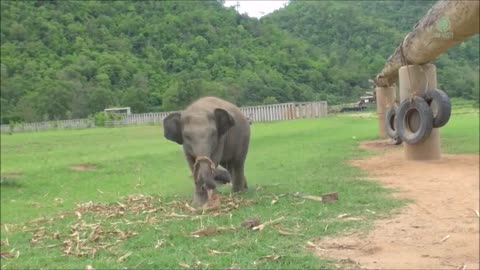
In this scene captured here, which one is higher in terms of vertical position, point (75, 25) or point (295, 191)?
point (75, 25)

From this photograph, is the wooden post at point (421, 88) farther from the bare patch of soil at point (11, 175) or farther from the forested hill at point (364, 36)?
the bare patch of soil at point (11, 175)

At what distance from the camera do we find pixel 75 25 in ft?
204

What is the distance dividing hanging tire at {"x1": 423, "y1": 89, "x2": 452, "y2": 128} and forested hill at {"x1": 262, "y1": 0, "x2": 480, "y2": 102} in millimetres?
3631

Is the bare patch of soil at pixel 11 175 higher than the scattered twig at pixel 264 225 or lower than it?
lower

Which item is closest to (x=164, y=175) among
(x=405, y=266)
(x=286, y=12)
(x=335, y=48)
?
(x=286, y=12)

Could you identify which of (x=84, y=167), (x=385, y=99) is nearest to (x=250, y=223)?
(x=84, y=167)

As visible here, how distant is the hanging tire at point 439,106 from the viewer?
12.3 meters

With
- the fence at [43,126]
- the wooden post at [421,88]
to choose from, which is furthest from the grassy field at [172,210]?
the fence at [43,126]

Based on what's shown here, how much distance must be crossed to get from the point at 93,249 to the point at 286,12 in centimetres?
679

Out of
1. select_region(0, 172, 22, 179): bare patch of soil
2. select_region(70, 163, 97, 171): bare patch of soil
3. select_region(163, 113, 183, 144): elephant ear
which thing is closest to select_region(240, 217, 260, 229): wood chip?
select_region(163, 113, 183, 144): elephant ear

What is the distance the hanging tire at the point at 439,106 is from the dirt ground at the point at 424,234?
2.06 m

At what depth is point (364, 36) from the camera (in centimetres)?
812

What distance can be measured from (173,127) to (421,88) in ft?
25.2

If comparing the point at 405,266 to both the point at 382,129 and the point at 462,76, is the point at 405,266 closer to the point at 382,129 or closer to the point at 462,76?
the point at 462,76
